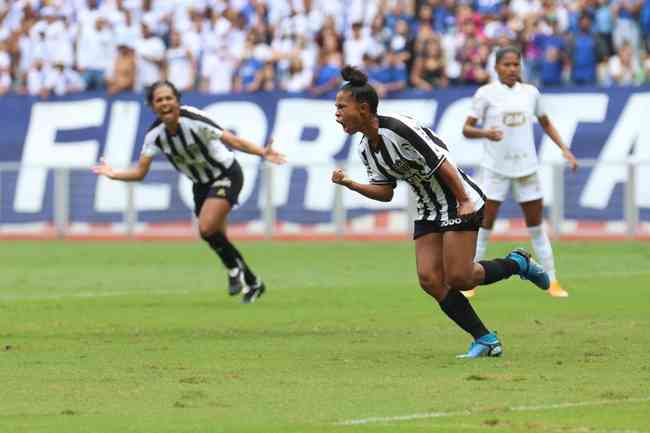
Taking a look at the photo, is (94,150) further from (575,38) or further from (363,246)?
(575,38)

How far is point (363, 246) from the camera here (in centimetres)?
2628

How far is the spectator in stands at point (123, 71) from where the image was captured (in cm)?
3020

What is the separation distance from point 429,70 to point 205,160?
12.0m

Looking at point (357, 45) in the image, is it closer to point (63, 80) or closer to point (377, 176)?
point (63, 80)

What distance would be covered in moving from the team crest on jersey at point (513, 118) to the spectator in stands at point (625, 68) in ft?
35.8

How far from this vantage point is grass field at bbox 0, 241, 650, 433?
880 centimetres

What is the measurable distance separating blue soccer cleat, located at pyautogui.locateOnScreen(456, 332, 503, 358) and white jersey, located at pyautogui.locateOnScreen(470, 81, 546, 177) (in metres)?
5.17

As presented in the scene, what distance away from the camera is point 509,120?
1666 cm

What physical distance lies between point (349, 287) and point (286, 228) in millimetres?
9879

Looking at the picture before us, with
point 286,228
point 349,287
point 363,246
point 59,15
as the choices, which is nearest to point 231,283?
point 349,287

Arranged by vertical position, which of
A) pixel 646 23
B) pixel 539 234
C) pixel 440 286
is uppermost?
pixel 646 23

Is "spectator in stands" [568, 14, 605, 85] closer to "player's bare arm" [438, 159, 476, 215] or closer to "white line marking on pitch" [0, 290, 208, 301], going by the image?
"white line marking on pitch" [0, 290, 208, 301]

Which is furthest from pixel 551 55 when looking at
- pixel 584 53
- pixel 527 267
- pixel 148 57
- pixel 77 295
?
pixel 527 267

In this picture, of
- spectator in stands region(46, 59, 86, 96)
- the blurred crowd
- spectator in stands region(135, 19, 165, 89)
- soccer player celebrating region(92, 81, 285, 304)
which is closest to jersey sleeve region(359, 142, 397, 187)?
soccer player celebrating region(92, 81, 285, 304)
